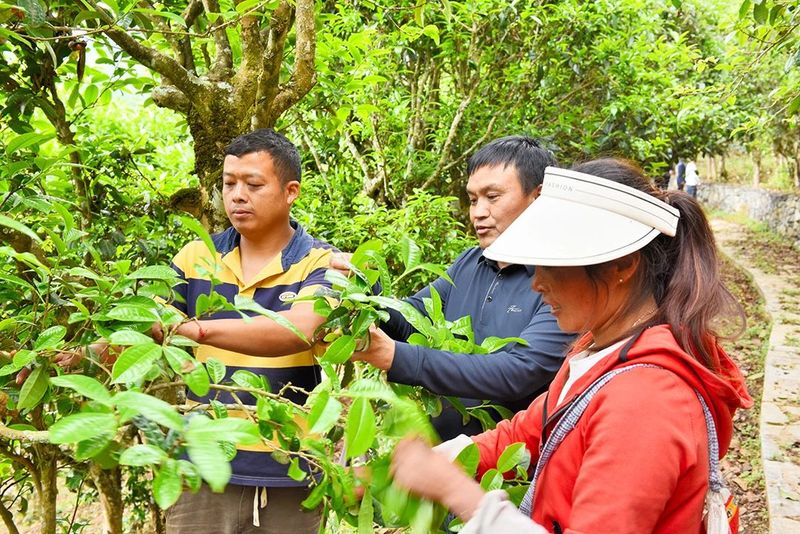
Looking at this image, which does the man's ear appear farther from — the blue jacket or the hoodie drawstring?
the hoodie drawstring

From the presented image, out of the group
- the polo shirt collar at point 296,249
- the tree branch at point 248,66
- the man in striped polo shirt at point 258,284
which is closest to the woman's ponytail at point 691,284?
the man in striped polo shirt at point 258,284

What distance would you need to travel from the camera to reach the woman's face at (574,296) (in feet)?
4.07

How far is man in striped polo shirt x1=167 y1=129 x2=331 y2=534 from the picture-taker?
1.97m

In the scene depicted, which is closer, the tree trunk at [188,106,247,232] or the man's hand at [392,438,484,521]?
the man's hand at [392,438,484,521]

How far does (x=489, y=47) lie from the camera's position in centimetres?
534

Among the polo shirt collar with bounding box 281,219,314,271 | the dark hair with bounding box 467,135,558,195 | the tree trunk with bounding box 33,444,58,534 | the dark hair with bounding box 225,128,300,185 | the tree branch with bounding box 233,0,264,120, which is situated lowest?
the tree trunk with bounding box 33,444,58,534

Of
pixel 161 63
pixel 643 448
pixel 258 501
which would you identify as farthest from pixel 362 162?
pixel 643 448

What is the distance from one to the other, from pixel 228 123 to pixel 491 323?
1.18 metres

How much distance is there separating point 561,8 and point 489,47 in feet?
1.99

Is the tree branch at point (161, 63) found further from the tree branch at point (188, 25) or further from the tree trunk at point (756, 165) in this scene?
the tree trunk at point (756, 165)

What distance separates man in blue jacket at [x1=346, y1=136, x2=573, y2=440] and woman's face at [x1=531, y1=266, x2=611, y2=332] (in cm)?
40

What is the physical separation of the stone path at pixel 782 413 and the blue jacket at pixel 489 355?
8.14 feet

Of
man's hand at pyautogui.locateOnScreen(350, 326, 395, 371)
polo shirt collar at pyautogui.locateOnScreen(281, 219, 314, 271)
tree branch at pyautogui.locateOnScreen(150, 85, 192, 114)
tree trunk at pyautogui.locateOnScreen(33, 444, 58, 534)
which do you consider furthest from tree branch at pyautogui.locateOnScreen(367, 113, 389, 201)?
man's hand at pyautogui.locateOnScreen(350, 326, 395, 371)

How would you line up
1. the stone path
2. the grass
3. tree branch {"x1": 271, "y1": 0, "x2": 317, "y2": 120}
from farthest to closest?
the grass < the stone path < tree branch {"x1": 271, "y1": 0, "x2": 317, "y2": 120}
